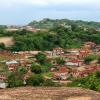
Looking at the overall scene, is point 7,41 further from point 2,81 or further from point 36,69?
point 2,81

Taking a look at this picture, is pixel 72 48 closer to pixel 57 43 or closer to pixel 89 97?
pixel 57 43

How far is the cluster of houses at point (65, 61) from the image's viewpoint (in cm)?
3812

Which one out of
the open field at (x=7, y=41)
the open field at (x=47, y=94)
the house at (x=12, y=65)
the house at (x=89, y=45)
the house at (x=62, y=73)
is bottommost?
the house at (x=89, y=45)

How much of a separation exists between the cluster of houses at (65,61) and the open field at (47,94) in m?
21.6

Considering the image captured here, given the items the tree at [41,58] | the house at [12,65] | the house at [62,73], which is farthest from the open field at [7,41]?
the house at [62,73]

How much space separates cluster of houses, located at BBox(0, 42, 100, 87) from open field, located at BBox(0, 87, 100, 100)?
70.7 ft

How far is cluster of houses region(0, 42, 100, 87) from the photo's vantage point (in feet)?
125

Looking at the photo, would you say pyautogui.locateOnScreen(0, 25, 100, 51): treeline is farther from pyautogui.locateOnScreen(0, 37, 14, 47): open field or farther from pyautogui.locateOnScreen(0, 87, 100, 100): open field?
pyautogui.locateOnScreen(0, 87, 100, 100): open field

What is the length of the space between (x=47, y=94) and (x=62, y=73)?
25.6 metres

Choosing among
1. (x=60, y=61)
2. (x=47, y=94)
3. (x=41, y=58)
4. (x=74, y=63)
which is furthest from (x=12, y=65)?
(x=47, y=94)

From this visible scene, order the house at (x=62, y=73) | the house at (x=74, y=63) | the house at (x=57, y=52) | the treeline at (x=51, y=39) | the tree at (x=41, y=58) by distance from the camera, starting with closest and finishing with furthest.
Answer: the house at (x=62, y=73)
the house at (x=74, y=63)
the tree at (x=41, y=58)
the house at (x=57, y=52)
the treeline at (x=51, y=39)

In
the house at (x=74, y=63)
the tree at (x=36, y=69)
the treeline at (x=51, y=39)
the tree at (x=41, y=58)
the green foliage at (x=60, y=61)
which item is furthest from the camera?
the treeline at (x=51, y=39)

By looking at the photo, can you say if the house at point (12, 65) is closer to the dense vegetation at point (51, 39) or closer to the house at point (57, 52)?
the house at point (57, 52)

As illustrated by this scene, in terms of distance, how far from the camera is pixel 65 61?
152ft
